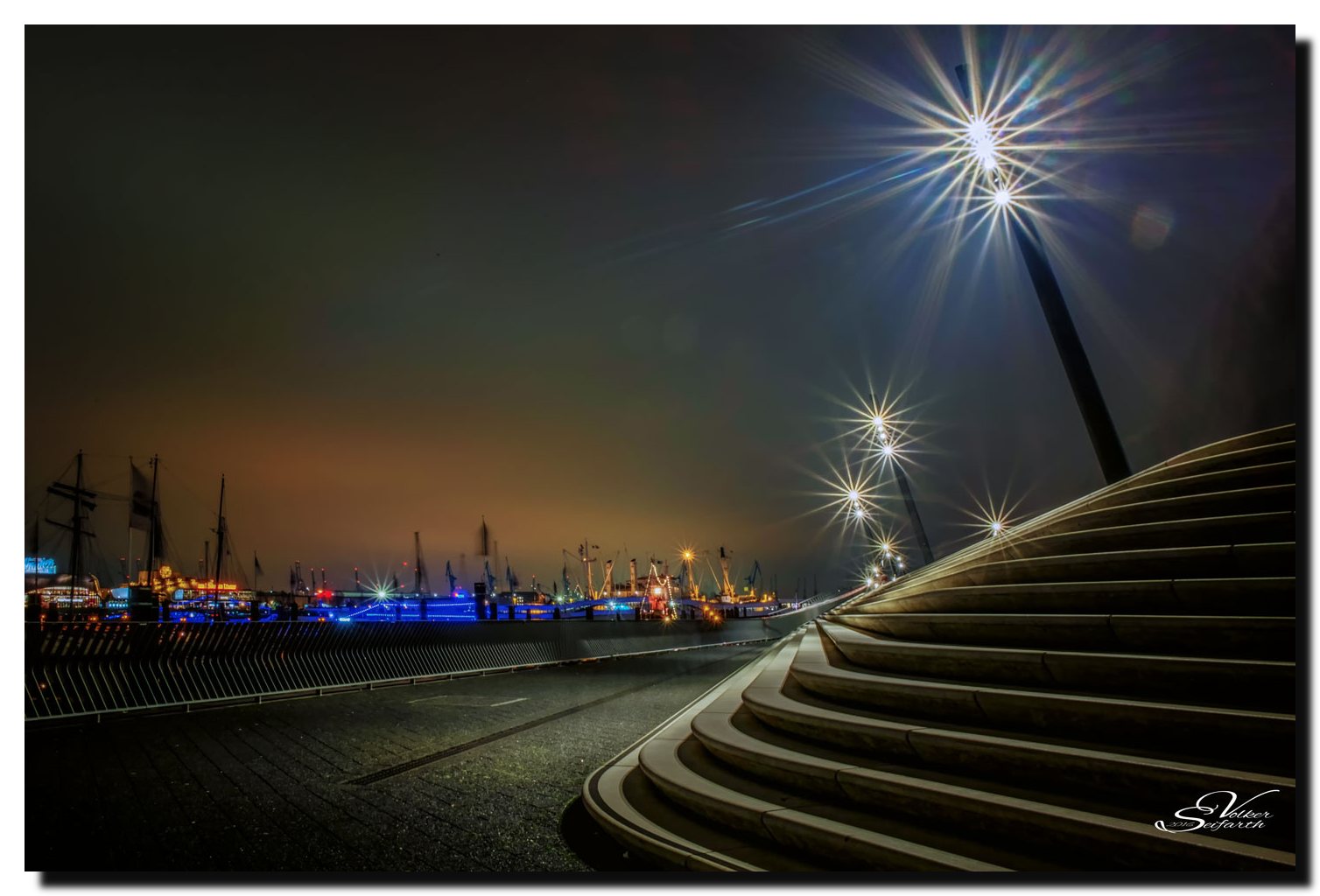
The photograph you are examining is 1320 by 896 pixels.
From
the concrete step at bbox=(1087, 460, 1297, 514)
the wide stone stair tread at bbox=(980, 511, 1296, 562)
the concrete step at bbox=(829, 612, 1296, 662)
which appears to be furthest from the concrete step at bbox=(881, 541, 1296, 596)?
the concrete step at bbox=(1087, 460, 1297, 514)

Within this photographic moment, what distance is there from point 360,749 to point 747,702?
14.4 feet

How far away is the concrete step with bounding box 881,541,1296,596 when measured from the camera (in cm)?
516

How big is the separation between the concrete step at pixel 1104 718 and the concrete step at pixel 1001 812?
39cm

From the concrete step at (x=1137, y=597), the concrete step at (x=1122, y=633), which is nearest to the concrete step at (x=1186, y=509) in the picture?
the concrete step at (x=1137, y=597)

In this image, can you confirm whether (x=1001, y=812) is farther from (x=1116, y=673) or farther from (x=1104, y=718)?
(x=1116, y=673)

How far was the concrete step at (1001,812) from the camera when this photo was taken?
3.15 m

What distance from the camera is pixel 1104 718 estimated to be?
4016 millimetres

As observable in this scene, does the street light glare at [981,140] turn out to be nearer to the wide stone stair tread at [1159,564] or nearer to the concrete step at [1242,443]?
the concrete step at [1242,443]

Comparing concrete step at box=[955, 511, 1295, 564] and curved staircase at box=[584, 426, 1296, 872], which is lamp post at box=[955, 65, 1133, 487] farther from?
curved staircase at box=[584, 426, 1296, 872]

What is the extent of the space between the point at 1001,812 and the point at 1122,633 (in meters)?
1.99

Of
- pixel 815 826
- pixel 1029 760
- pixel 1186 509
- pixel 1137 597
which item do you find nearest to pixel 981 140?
pixel 1186 509

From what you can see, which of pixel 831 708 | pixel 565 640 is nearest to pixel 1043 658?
pixel 831 708

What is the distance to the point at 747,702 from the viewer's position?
6875 mm
